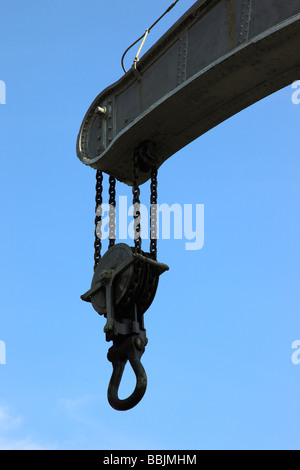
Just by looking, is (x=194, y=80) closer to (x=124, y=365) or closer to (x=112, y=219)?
(x=112, y=219)

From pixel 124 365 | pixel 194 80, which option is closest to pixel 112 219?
pixel 124 365

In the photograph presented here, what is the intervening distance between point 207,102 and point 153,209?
121 centimetres

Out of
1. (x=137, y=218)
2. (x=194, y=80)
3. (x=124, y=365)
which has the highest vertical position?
(x=194, y=80)

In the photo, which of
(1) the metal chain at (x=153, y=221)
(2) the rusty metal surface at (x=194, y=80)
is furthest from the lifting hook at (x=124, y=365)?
(2) the rusty metal surface at (x=194, y=80)

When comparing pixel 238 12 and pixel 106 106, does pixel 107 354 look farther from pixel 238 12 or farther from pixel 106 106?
pixel 238 12

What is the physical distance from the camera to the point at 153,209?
27.8 ft

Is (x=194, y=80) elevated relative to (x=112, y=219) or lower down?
elevated

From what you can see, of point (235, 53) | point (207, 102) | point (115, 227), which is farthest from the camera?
point (115, 227)

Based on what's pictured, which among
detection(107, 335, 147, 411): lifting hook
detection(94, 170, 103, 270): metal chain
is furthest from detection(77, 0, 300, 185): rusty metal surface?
detection(107, 335, 147, 411): lifting hook

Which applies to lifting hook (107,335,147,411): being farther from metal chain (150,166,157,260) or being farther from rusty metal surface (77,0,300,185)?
rusty metal surface (77,0,300,185)

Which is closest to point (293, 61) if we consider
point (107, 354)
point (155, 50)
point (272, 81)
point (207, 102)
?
point (272, 81)

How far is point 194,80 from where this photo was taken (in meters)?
7.72

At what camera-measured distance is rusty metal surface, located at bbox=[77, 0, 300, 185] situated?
23.7 ft

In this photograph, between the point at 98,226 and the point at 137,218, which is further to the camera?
the point at 98,226
